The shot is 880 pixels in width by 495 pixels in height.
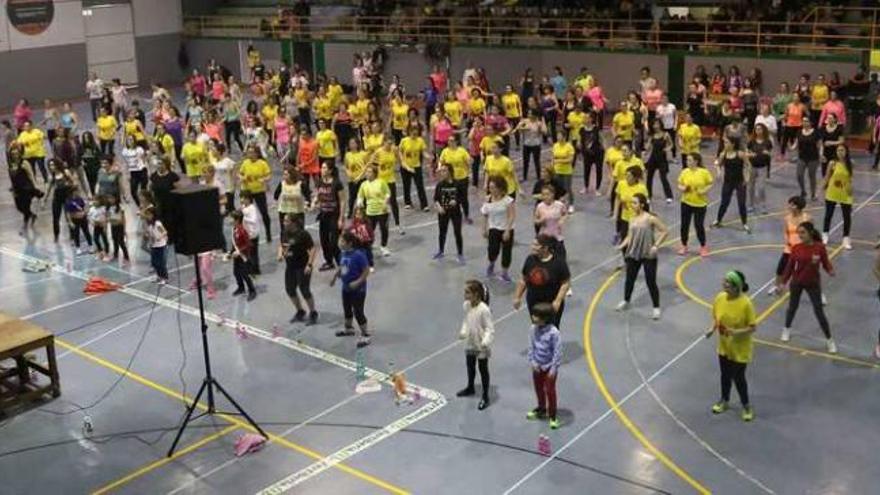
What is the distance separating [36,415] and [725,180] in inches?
475

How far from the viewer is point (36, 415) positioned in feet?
40.2

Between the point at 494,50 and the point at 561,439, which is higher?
the point at 494,50

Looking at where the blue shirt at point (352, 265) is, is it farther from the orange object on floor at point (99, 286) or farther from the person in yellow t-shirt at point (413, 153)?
the person in yellow t-shirt at point (413, 153)

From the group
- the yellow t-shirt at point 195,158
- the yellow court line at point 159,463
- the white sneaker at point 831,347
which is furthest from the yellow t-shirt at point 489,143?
the yellow court line at point 159,463

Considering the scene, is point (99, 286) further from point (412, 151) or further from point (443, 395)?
point (443, 395)

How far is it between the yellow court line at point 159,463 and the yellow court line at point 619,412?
454 cm

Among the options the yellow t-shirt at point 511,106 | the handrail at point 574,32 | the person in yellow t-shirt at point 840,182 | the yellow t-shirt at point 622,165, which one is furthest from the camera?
the handrail at point 574,32

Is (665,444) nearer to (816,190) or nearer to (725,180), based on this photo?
(725,180)

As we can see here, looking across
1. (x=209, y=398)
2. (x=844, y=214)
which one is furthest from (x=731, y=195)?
(x=209, y=398)

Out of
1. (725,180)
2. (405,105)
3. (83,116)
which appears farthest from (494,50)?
(725,180)

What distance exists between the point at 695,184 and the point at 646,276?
294 cm

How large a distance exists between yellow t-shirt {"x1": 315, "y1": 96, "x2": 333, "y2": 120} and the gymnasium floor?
35.0ft

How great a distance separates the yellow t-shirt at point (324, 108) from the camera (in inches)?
1064

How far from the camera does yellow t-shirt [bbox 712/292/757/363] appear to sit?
1062 centimetres
